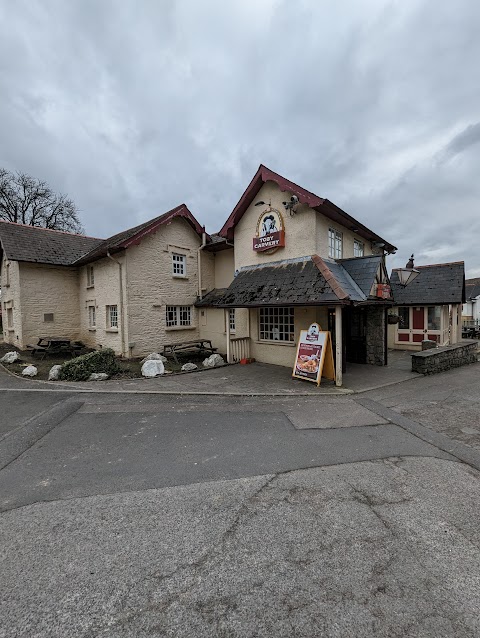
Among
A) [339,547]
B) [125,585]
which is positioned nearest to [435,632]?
[339,547]

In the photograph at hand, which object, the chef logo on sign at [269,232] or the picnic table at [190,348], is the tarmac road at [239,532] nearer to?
the chef logo on sign at [269,232]

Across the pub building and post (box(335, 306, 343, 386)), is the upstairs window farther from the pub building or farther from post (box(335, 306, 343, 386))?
post (box(335, 306, 343, 386))

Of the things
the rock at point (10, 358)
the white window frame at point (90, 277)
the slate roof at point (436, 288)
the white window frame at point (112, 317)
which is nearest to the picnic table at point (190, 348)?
the white window frame at point (112, 317)

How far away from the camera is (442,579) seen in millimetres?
2471

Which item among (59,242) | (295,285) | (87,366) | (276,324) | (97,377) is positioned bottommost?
(97,377)

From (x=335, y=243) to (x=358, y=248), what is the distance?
8.09 feet

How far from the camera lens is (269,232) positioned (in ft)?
39.6

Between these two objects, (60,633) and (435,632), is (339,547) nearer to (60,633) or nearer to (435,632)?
(435,632)

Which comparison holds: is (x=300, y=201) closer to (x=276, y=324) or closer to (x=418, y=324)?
(x=276, y=324)

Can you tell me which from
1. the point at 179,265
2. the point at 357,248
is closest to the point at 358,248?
the point at 357,248

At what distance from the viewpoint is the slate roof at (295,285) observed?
30.1ft

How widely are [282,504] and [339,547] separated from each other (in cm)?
78

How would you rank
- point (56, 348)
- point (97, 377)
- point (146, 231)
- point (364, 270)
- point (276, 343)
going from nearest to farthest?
point (97, 377) → point (364, 270) → point (276, 343) → point (146, 231) → point (56, 348)

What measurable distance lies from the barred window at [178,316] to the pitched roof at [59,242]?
383 centimetres
